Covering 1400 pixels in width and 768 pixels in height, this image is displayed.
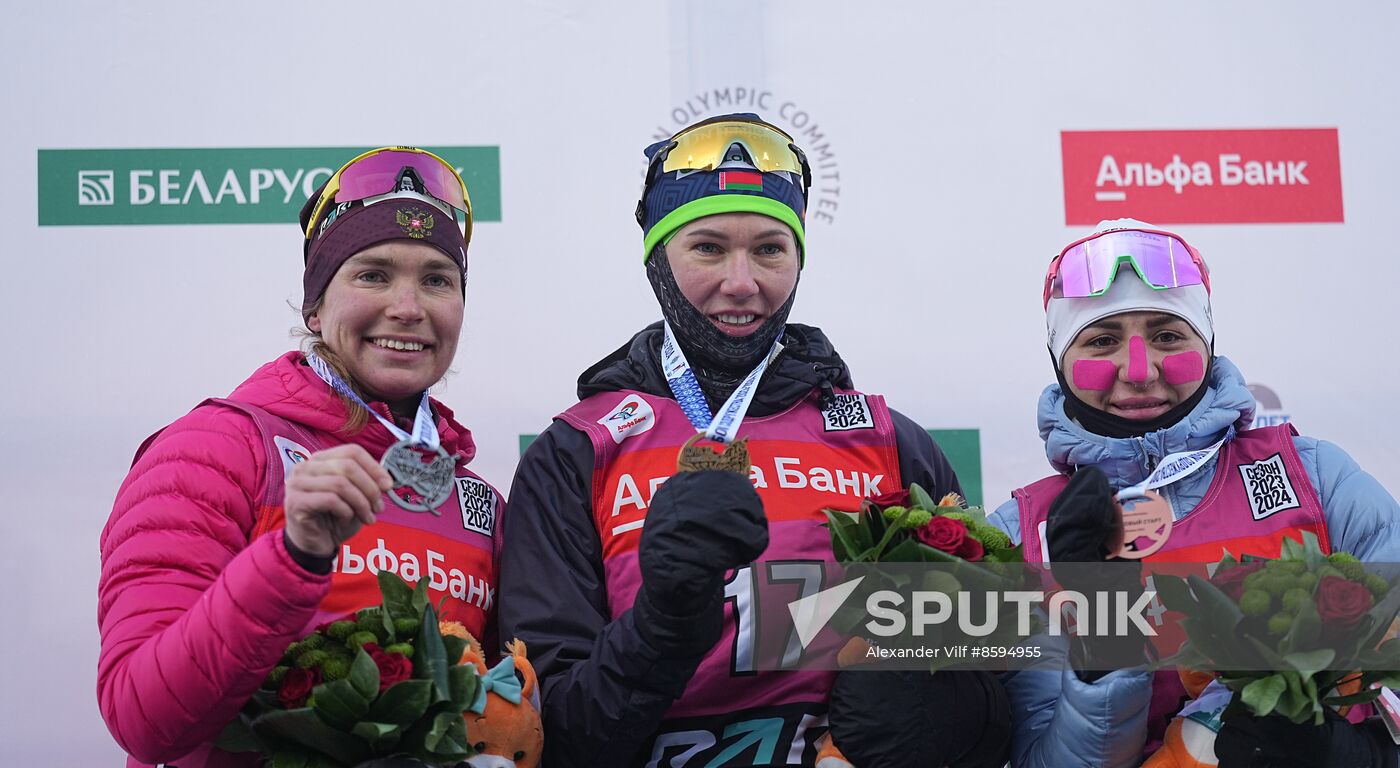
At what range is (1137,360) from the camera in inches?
98.7

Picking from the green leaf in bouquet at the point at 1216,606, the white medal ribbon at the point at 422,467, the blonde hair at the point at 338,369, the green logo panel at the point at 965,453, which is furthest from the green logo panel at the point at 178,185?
the green leaf in bouquet at the point at 1216,606

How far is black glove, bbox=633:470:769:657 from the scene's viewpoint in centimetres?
185

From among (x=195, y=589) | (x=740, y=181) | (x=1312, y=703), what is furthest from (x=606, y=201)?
(x=1312, y=703)

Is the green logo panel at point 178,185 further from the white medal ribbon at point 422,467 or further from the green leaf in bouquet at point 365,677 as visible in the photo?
the green leaf in bouquet at point 365,677

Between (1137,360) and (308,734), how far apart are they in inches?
63.2

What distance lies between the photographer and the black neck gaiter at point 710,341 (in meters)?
2.38

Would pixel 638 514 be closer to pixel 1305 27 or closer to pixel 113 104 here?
pixel 113 104

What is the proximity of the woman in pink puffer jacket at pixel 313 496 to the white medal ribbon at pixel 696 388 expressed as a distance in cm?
38

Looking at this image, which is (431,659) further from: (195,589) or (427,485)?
(427,485)

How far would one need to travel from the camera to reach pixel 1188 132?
337cm

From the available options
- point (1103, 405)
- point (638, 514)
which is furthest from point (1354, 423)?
point (638, 514)

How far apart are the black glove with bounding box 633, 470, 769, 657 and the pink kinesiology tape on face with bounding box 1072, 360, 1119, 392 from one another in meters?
0.92

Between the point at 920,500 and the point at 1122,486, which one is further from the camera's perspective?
the point at 1122,486

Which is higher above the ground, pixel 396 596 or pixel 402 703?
pixel 396 596
